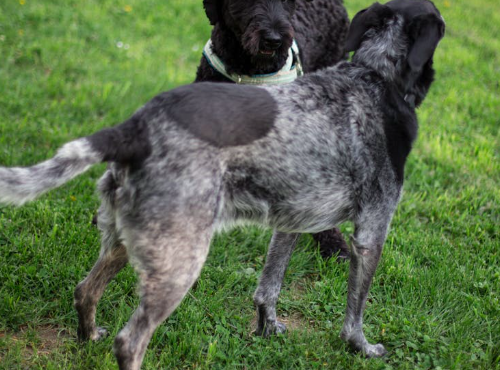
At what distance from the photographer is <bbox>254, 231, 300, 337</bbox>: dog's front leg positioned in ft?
12.3

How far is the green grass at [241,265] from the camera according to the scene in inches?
139

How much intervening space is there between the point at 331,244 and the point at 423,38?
6.50 feet

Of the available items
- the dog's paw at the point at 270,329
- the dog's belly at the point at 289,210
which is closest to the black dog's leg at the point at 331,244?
the dog's paw at the point at 270,329

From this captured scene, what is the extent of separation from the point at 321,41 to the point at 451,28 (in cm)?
552

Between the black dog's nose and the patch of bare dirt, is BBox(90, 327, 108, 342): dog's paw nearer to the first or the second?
the patch of bare dirt

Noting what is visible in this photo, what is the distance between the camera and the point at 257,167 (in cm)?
288

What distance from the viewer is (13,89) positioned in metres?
6.42

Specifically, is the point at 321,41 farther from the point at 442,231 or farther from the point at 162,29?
the point at 162,29

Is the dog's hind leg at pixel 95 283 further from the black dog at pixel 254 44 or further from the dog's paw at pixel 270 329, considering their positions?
the black dog at pixel 254 44

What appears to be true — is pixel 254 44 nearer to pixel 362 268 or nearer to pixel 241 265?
pixel 241 265

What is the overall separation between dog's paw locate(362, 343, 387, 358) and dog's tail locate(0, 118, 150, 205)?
1.93 m

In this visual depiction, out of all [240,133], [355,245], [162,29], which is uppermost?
[240,133]

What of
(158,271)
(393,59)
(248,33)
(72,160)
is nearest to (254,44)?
(248,33)

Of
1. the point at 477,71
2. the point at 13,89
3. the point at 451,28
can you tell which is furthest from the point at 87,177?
the point at 451,28
